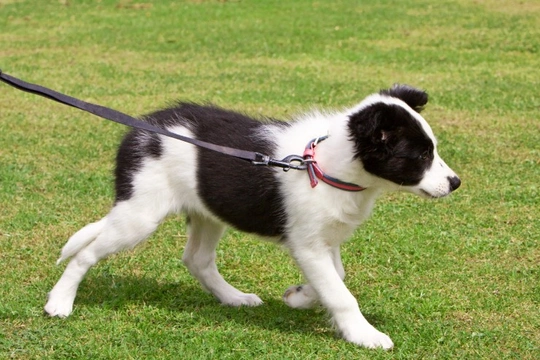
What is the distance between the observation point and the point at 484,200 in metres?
7.84

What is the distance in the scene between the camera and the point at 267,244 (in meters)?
6.88

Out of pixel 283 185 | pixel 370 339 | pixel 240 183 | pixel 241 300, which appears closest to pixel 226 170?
pixel 240 183

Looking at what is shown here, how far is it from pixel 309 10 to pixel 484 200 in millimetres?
12135

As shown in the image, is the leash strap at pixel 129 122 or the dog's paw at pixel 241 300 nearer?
the leash strap at pixel 129 122

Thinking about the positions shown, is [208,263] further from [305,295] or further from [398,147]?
[398,147]

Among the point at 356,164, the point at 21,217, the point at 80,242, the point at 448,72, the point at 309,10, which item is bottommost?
the point at 309,10

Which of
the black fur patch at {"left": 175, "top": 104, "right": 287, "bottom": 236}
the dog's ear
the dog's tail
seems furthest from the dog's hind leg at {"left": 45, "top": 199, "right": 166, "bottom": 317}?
the dog's ear

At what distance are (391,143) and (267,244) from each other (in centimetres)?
222

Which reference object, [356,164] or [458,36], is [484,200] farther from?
[458,36]

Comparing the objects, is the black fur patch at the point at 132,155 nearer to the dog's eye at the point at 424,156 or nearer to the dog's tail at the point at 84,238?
the dog's tail at the point at 84,238

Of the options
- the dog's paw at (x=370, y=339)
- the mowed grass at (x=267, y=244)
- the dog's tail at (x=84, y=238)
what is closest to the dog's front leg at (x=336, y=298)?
the dog's paw at (x=370, y=339)

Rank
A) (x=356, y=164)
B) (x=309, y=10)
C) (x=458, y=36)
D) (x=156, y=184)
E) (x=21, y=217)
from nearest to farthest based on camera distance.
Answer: (x=356, y=164), (x=156, y=184), (x=21, y=217), (x=458, y=36), (x=309, y=10)

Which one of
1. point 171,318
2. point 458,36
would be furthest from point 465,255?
point 458,36

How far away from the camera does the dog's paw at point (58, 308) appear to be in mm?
5492
